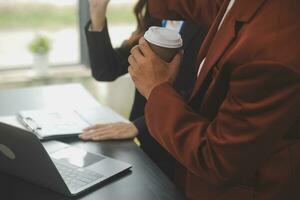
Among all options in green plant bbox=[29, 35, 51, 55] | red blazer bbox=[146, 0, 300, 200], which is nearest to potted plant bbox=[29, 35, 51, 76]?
green plant bbox=[29, 35, 51, 55]

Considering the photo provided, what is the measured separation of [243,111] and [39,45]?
2122mm

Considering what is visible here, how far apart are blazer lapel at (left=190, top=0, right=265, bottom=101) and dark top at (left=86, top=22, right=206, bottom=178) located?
307 millimetres

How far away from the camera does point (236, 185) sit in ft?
3.15

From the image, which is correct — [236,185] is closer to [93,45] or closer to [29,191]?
[29,191]

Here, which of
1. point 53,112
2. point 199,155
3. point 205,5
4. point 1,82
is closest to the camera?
point 199,155

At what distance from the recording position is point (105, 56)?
1449 millimetres

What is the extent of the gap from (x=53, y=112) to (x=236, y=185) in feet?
2.44

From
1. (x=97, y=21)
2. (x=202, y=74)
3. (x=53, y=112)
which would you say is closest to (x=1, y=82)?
(x=53, y=112)

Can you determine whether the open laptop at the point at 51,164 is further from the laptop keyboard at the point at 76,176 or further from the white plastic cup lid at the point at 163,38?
the white plastic cup lid at the point at 163,38

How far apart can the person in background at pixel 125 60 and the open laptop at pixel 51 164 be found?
17 cm

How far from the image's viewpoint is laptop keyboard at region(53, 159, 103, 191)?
1.01 meters

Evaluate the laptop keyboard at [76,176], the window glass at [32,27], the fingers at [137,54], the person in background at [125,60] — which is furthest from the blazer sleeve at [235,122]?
the window glass at [32,27]

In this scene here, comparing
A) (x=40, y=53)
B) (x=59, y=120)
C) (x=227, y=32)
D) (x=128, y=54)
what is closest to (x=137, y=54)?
(x=227, y=32)

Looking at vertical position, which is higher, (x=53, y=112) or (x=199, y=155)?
(x=199, y=155)
